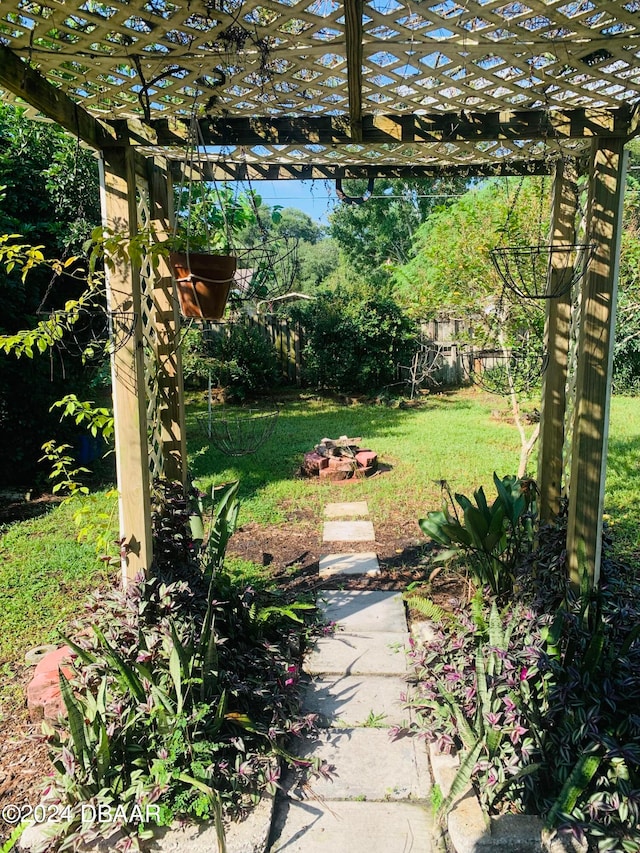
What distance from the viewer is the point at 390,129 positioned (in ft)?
7.59

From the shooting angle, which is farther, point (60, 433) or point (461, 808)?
point (60, 433)

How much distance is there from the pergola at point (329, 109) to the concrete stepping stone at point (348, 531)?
4.95 feet

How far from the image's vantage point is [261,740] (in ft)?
7.03

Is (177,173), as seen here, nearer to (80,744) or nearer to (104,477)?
(80,744)

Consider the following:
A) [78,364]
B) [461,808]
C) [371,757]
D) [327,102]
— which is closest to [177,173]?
[327,102]

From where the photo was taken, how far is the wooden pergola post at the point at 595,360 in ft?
7.39

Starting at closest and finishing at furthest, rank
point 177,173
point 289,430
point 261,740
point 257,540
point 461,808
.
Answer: point 461,808 < point 261,740 < point 177,173 < point 257,540 < point 289,430

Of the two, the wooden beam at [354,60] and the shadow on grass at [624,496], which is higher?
the wooden beam at [354,60]

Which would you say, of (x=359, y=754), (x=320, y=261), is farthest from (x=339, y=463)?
(x=320, y=261)

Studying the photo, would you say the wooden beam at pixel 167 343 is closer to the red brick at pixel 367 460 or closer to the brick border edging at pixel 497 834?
the brick border edging at pixel 497 834

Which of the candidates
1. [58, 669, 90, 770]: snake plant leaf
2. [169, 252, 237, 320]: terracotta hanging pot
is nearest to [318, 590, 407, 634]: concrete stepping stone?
[58, 669, 90, 770]: snake plant leaf

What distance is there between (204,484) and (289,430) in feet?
8.43

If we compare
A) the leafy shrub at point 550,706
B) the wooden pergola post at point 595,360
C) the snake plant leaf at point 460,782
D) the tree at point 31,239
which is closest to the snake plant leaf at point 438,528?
the leafy shrub at point 550,706

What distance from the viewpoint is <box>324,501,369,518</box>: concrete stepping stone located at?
4750 mm
